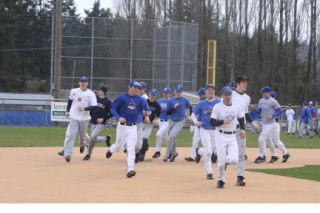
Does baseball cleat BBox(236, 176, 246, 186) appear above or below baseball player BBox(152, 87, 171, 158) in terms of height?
below

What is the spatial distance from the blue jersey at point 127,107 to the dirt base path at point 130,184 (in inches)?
49.7

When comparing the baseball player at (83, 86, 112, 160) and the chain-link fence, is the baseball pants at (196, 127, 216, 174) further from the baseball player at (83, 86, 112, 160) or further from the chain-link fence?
the chain-link fence

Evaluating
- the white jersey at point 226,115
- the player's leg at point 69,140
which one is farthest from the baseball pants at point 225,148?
the player's leg at point 69,140

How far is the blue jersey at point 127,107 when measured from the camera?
480 inches

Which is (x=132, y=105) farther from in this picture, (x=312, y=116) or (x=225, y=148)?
(x=312, y=116)

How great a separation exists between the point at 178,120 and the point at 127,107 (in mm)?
3825

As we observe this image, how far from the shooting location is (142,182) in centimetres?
1103

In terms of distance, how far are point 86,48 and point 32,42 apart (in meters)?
34.5

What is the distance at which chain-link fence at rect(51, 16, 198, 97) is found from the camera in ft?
121

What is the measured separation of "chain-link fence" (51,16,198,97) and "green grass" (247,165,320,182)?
2276cm

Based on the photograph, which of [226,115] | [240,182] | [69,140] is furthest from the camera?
[69,140]

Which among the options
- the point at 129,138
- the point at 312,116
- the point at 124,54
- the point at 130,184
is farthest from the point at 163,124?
the point at 124,54

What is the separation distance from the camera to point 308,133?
30.9 m

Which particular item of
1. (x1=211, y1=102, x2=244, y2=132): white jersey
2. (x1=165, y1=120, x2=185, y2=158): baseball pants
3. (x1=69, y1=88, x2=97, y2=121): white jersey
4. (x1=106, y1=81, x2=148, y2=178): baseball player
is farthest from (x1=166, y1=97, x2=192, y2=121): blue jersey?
(x1=211, y1=102, x2=244, y2=132): white jersey
